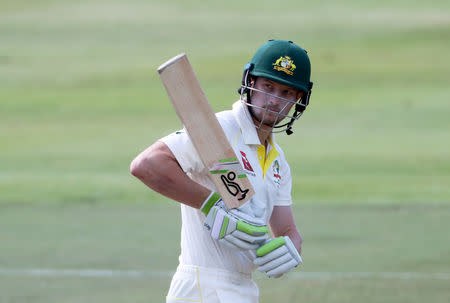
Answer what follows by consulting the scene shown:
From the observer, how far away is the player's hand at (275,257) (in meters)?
3.18

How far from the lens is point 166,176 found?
306cm

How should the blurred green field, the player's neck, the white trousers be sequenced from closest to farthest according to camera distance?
the white trousers
the player's neck
the blurred green field

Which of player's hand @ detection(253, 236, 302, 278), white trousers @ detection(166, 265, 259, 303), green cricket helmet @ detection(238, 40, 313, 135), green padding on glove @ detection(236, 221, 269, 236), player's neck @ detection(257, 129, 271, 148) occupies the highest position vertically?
green cricket helmet @ detection(238, 40, 313, 135)

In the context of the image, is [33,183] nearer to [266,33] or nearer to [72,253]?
[72,253]

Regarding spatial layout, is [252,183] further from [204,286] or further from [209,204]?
[204,286]

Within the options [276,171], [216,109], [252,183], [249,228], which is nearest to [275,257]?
[249,228]

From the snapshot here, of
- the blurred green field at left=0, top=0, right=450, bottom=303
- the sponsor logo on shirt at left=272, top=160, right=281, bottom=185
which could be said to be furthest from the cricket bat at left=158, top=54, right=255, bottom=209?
the blurred green field at left=0, top=0, right=450, bottom=303

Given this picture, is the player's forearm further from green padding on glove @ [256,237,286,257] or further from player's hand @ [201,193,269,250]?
green padding on glove @ [256,237,286,257]

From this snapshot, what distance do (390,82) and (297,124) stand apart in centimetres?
399

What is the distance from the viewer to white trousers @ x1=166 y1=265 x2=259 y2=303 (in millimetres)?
3279

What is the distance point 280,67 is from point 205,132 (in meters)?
0.43

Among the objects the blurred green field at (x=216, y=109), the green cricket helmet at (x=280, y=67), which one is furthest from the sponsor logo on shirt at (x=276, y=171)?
the blurred green field at (x=216, y=109)

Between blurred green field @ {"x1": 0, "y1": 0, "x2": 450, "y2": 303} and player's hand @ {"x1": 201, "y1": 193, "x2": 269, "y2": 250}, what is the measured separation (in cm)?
329

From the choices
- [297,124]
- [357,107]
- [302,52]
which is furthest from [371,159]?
[302,52]
